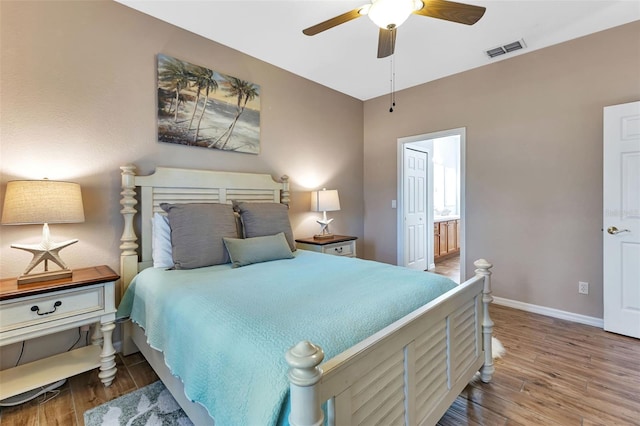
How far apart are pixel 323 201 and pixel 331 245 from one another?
0.55 m

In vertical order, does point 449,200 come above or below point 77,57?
below

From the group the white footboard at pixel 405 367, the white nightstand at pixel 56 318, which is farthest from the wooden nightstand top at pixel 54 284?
the white footboard at pixel 405 367

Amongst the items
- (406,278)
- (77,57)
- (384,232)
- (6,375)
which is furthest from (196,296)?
(384,232)

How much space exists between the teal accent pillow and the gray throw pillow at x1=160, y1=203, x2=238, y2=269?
91 mm

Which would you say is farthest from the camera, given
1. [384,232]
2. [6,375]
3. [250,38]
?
[384,232]

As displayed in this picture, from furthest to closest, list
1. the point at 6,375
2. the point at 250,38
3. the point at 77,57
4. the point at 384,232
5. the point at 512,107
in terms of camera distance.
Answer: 1. the point at 384,232
2. the point at 512,107
3. the point at 250,38
4. the point at 77,57
5. the point at 6,375

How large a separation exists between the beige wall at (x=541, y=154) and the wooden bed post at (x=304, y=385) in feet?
10.8

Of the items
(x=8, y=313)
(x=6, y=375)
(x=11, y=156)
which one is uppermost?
(x=11, y=156)

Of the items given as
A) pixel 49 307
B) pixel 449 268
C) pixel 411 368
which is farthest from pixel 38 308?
pixel 449 268

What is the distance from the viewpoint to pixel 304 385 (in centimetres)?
73

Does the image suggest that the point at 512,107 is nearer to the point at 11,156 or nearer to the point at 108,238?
the point at 108,238

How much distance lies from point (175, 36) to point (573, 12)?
135 inches

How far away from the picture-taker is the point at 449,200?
23.8 ft

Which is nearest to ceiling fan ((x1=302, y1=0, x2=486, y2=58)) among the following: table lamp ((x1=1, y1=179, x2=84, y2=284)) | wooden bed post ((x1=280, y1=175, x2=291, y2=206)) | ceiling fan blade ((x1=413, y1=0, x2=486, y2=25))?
ceiling fan blade ((x1=413, y1=0, x2=486, y2=25))
